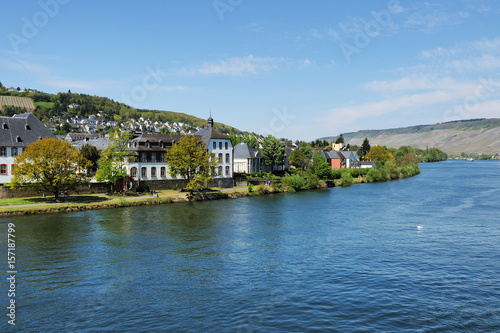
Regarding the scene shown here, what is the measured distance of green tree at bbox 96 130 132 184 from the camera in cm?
6438

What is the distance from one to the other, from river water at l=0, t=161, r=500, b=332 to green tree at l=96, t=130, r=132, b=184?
50.2ft

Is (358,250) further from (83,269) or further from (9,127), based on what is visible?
(9,127)

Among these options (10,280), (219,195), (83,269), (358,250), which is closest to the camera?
(10,280)

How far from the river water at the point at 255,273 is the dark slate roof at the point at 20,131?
24.6m

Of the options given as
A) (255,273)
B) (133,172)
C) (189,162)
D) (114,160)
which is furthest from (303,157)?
(255,273)

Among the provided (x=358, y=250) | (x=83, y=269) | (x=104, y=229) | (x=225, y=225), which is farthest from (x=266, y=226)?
(x=83, y=269)

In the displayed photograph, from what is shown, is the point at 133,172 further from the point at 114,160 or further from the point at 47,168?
the point at 47,168

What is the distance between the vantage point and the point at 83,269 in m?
27.7

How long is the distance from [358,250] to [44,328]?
24674mm

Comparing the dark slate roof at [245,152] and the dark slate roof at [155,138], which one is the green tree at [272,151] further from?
the dark slate roof at [155,138]

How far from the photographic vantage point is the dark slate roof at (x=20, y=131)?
214 feet

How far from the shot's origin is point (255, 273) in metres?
27.1

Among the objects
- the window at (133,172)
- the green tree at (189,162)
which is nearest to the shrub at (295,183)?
the green tree at (189,162)

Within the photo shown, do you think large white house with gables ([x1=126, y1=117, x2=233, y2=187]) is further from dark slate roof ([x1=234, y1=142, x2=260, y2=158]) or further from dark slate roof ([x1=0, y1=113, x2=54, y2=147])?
dark slate roof ([x1=234, y1=142, x2=260, y2=158])
